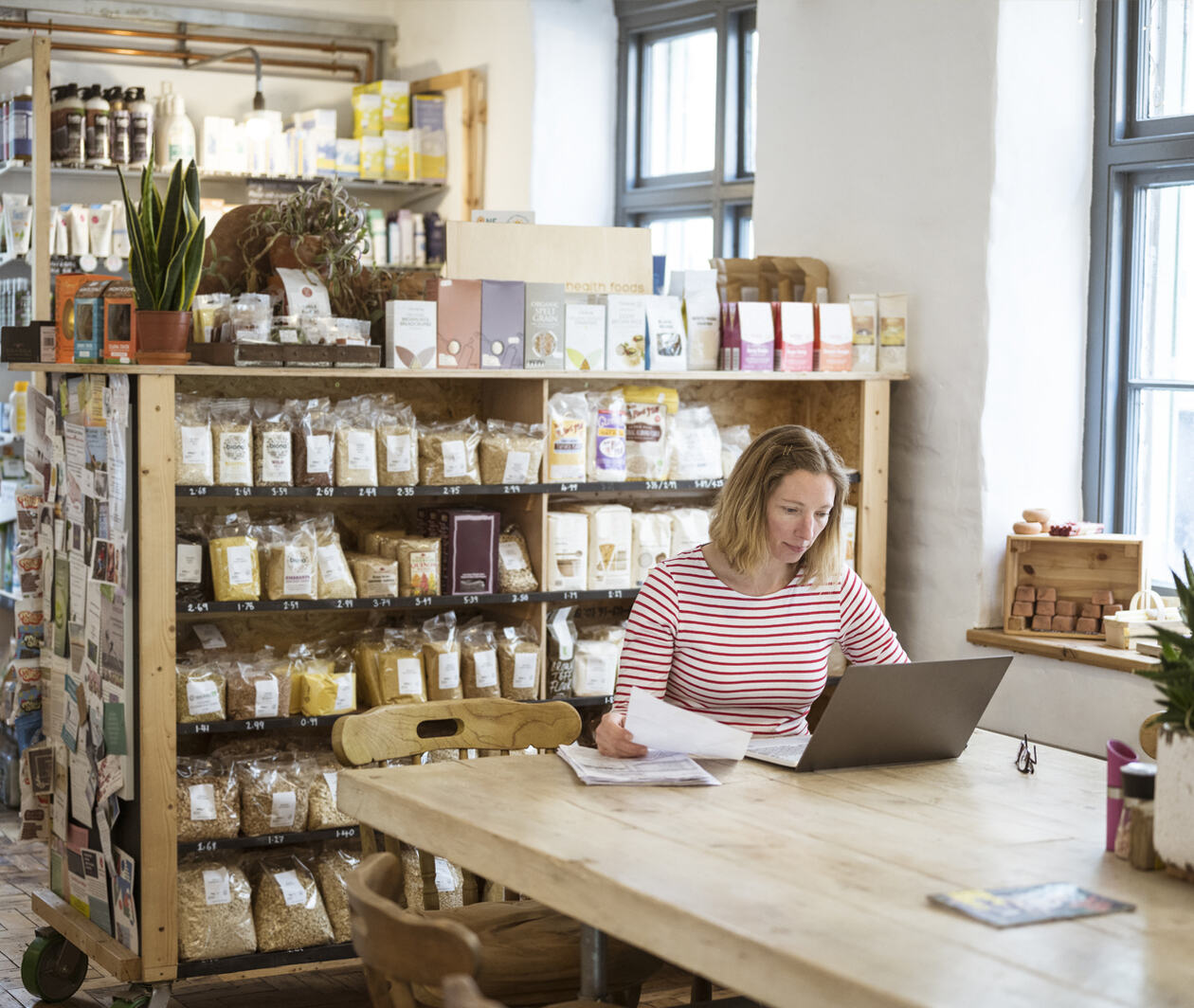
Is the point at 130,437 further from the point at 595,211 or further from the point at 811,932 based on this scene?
the point at 595,211

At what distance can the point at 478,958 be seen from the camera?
178 cm

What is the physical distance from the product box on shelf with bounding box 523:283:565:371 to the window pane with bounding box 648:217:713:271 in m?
2.32

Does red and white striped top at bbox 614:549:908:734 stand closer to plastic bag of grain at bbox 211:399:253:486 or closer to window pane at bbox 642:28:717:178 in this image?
plastic bag of grain at bbox 211:399:253:486

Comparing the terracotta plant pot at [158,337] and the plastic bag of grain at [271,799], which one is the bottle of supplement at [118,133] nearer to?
the terracotta plant pot at [158,337]

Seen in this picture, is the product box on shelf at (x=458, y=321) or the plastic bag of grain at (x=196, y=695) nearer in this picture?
→ the plastic bag of grain at (x=196, y=695)

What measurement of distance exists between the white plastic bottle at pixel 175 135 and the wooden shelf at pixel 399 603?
3.48m

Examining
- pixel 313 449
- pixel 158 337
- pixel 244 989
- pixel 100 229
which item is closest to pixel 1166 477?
pixel 313 449

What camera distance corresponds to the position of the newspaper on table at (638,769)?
8.94 ft

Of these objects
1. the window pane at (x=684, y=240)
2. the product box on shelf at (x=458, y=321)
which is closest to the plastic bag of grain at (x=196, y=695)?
the product box on shelf at (x=458, y=321)

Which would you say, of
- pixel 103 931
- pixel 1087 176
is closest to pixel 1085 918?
pixel 103 931

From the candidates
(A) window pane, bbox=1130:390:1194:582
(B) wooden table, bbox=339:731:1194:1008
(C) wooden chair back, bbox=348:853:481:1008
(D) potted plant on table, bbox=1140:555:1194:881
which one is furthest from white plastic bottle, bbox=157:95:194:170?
(D) potted plant on table, bbox=1140:555:1194:881

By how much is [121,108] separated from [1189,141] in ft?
14.5

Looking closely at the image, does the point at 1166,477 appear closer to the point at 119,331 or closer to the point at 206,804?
the point at 206,804

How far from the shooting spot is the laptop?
8.97 ft
